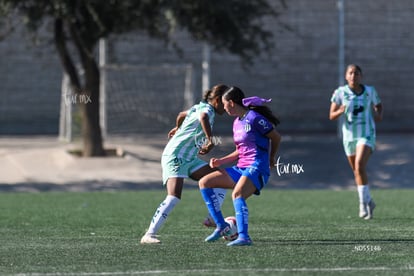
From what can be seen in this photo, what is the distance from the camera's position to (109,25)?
84.4 feet

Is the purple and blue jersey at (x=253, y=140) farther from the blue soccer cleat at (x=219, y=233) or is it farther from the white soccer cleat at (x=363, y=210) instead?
the white soccer cleat at (x=363, y=210)

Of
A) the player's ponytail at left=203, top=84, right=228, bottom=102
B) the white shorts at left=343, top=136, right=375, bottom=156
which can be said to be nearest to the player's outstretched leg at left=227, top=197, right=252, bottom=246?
the player's ponytail at left=203, top=84, right=228, bottom=102

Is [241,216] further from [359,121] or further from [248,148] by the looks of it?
[359,121]

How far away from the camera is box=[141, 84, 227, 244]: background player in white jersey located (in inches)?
440

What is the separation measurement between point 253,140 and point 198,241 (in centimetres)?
142

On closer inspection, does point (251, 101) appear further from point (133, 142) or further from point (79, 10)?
point (133, 142)

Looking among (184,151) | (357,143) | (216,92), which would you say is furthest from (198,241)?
(357,143)

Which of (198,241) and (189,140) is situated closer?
(189,140)

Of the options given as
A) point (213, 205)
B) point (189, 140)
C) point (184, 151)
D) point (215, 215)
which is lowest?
point (215, 215)

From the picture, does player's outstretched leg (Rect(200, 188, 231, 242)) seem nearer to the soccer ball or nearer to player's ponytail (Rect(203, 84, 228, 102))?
the soccer ball

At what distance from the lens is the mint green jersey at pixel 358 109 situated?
49.0ft

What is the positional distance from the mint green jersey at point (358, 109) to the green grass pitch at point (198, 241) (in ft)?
4.25

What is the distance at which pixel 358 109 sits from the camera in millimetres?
14961

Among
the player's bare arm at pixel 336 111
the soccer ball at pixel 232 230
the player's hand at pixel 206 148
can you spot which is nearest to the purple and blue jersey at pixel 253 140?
the player's hand at pixel 206 148
